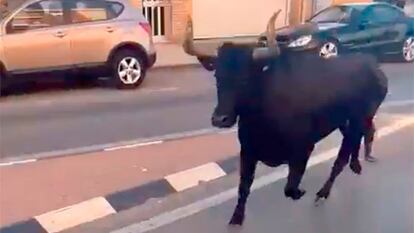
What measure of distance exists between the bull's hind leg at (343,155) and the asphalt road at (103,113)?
10.9 feet

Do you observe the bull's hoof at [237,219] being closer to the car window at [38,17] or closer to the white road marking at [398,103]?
the white road marking at [398,103]

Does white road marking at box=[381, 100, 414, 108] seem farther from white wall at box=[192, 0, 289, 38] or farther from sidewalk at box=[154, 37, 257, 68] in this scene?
white wall at box=[192, 0, 289, 38]

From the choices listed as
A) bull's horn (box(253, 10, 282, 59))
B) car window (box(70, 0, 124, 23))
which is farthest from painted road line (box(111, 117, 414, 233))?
car window (box(70, 0, 124, 23))

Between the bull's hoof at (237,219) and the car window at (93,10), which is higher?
the car window at (93,10)

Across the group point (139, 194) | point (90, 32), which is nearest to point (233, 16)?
point (90, 32)

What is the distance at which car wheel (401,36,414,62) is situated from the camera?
17.2m

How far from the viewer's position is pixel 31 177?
24.5 ft

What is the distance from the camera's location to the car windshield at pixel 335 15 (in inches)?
656

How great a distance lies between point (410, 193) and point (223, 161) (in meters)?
1.99

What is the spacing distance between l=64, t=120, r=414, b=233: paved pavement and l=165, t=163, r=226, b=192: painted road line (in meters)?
0.14

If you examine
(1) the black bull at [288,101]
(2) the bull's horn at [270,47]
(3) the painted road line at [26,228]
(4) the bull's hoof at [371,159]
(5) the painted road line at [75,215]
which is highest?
(2) the bull's horn at [270,47]

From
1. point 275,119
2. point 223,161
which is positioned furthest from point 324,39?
point 275,119

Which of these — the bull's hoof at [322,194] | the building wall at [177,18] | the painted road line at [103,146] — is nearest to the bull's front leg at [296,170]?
the bull's hoof at [322,194]

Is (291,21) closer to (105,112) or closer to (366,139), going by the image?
(105,112)
